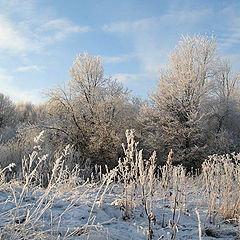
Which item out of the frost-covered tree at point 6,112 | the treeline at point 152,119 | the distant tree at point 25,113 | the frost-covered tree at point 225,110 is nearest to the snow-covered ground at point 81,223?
the treeline at point 152,119

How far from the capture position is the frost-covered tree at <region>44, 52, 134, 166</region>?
13352 mm

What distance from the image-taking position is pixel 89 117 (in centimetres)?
1453

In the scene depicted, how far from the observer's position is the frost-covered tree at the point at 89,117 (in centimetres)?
1335

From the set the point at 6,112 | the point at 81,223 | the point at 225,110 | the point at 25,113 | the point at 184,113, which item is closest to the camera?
the point at 81,223

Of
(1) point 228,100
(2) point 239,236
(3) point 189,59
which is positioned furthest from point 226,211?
(1) point 228,100

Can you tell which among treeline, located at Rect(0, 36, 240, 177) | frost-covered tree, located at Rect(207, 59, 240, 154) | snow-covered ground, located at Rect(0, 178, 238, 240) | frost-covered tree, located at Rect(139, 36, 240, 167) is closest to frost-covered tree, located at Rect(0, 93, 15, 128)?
treeline, located at Rect(0, 36, 240, 177)

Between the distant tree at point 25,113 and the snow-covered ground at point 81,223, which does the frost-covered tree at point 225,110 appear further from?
the distant tree at point 25,113

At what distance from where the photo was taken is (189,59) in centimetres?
1495

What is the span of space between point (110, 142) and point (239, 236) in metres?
10.8

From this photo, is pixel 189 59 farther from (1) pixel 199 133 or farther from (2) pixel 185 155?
(2) pixel 185 155

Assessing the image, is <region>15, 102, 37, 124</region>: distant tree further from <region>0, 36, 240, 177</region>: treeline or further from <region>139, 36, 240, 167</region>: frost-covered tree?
<region>139, 36, 240, 167</region>: frost-covered tree

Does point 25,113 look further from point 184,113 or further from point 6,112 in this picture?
point 184,113

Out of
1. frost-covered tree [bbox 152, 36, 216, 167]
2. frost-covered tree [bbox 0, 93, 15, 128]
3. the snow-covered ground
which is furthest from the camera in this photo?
frost-covered tree [bbox 0, 93, 15, 128]

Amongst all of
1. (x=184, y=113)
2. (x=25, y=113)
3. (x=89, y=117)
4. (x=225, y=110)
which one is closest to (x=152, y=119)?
(x=184, y=113)
